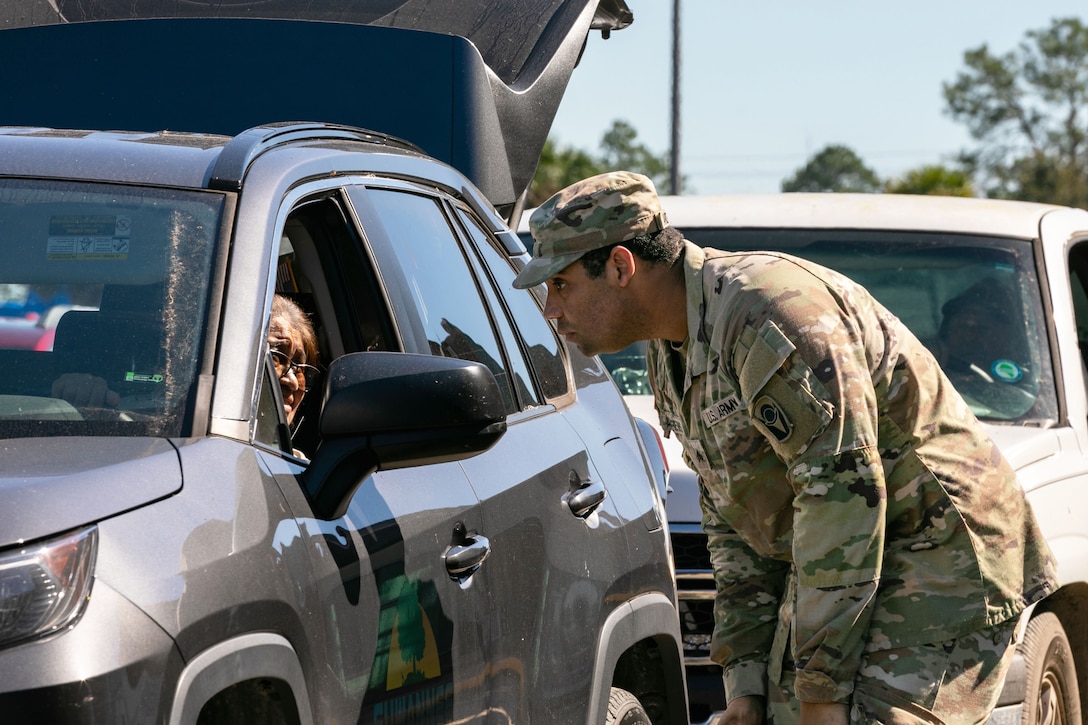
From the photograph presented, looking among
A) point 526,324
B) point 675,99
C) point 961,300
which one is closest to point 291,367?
point 526,324

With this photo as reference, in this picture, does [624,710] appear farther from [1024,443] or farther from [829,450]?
[1024,443]

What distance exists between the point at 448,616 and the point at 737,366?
712 millimetres

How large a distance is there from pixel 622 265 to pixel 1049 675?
3.09 m

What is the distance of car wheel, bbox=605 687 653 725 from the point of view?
368 centimetres

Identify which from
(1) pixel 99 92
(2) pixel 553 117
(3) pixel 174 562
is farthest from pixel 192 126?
(3) pixel 174 562

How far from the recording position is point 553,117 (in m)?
5.42

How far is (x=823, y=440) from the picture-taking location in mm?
2906

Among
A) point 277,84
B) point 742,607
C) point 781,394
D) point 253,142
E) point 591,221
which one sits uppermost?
point 277,84

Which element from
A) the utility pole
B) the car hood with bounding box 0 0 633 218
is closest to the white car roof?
the car hood with bounding box 0 0 633 218

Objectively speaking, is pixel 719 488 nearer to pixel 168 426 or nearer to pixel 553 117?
pixel 168 426

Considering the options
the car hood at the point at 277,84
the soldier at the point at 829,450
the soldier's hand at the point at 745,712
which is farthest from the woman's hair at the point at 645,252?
Answer: the car hood at the point at 277,84

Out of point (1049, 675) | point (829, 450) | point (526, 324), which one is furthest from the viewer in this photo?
point (1049, 675)

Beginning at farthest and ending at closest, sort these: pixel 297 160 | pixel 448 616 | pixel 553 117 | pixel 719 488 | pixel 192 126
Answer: pixel 553 117 < pixel 192 126 < pixel 719 488 < pixel 297 160 < pixel 448 616

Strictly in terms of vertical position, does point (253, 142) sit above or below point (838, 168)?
below
